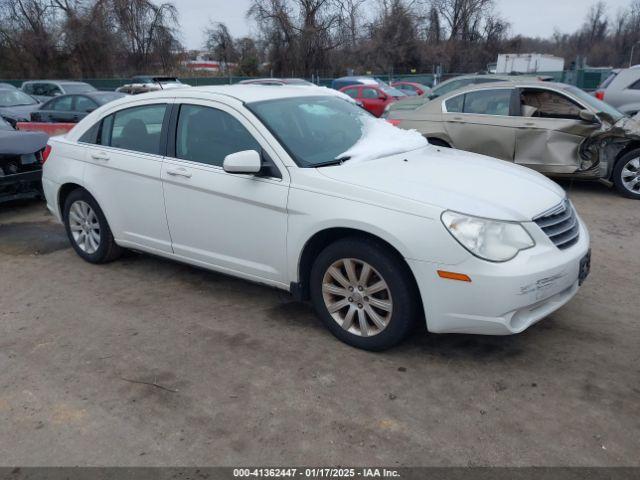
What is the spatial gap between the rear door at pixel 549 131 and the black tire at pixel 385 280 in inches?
200

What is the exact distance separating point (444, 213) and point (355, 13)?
4491cm

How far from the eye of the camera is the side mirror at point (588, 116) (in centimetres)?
730

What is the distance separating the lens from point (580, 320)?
402cm

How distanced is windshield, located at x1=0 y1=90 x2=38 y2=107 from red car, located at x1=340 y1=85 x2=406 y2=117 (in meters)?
9.49

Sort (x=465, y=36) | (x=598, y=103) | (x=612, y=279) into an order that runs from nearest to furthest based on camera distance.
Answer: (x=612, y=279)
(x=598, y=103)
(x=465, y=36)

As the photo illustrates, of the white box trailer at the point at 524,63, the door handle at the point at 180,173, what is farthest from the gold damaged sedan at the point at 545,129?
the white box trailer at the point at 524,63

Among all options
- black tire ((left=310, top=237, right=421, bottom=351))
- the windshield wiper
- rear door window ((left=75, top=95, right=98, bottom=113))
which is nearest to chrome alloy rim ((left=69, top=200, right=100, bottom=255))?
the windshield wiper

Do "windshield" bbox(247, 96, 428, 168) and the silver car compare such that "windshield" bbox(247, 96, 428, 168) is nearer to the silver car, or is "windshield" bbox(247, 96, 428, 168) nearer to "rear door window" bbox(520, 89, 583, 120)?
"rear door window" bbox(520, 89, 583, 120)

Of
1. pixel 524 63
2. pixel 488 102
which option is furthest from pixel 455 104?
pixel 524 63

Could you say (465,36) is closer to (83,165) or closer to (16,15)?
(16,15)

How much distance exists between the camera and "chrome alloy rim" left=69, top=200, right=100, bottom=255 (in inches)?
207

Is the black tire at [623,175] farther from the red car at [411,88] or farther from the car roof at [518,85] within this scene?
the red car at [411,88]

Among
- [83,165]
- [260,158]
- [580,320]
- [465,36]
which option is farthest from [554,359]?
[465,36]

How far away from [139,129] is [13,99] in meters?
13.4
